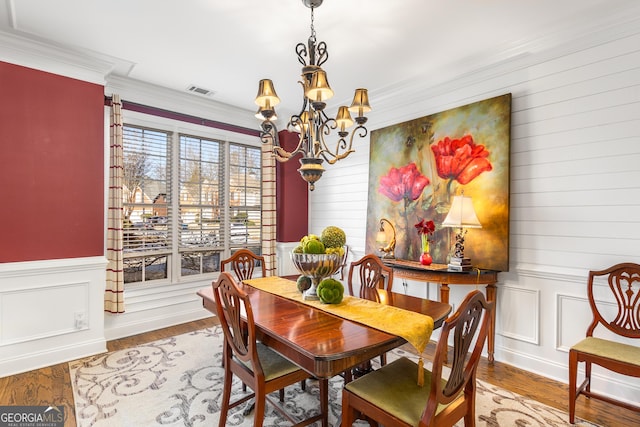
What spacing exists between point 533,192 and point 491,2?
1.54m

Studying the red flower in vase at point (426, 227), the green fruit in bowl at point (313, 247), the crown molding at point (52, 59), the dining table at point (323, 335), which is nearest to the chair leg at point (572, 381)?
the dining table at point (323, 335)

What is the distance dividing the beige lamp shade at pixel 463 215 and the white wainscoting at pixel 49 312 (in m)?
3.34

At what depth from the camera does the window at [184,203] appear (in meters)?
3.86

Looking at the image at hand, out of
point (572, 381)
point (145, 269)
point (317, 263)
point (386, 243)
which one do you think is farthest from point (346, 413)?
point (145, 269)

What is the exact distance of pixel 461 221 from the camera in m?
2.89

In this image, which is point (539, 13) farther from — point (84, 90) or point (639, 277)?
point (84, 90)

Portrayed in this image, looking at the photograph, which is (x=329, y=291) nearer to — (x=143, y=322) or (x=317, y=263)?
(x=317, y=263)

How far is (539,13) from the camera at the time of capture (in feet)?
8.09

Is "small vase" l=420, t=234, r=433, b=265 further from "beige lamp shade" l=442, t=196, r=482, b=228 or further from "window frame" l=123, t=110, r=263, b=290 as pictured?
"window frame" l=123, t=110, r=263, b=290

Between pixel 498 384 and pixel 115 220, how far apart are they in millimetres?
3900

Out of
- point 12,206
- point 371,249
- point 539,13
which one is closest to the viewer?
→ point 539,13

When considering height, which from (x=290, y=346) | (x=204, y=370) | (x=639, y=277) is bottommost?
(x=204, y=370)

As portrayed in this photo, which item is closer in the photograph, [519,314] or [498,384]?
[498,384]

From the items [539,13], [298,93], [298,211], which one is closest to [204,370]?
[298,211]
